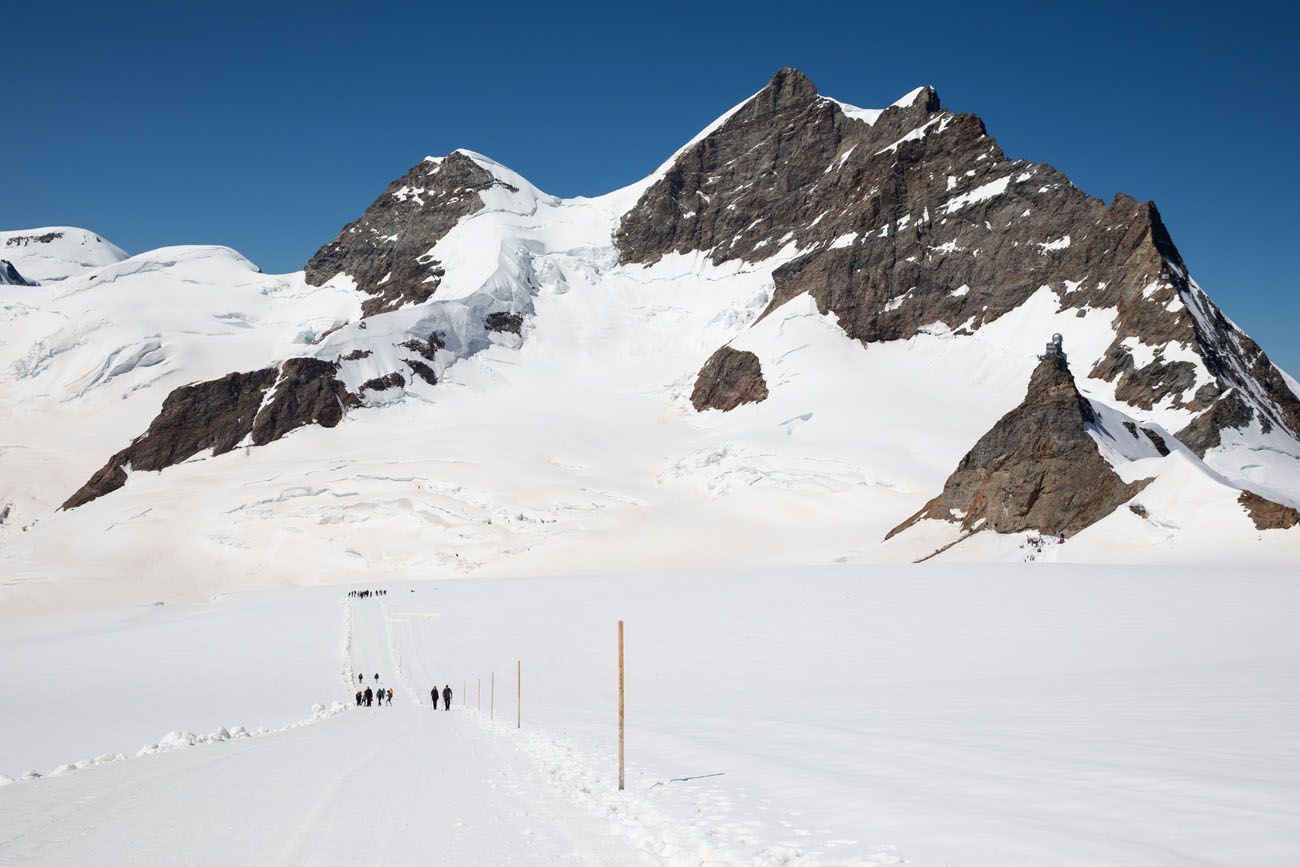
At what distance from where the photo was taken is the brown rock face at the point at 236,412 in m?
105

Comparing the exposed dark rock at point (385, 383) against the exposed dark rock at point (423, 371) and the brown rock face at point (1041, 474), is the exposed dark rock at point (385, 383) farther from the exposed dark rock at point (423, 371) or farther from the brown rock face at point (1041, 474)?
the brown rock face at point (1041, 474)

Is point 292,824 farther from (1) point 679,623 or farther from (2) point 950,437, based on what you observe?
(2) point 950,437

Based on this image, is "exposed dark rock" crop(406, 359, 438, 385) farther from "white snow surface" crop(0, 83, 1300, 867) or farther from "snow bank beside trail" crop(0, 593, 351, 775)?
"snow bank beside trail" crop(0, 593, 351, 775)

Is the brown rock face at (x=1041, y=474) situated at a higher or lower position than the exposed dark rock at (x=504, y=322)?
lower

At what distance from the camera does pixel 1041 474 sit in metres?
50.1

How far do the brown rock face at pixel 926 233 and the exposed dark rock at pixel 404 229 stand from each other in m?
35.5

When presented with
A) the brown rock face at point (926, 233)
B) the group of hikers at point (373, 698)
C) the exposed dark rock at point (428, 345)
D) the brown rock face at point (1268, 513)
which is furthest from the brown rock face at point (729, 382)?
the group of hikers at point (373, 698)

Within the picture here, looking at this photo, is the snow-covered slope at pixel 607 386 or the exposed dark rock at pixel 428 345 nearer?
the snow-covered slope at pixel 607 386

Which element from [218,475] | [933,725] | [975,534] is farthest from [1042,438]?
[218,475]

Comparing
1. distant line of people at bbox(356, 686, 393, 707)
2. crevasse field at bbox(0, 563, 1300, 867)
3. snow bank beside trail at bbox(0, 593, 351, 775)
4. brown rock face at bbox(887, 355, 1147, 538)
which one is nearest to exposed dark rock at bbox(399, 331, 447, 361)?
snow bank beside trail at bbox(0, 593, 351, 775)

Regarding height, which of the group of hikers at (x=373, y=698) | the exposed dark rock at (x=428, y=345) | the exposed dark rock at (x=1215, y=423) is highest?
the exposed dark rock at (x=428, y=345)

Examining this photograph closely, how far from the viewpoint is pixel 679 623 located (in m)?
35.3

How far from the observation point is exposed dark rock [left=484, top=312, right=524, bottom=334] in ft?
447

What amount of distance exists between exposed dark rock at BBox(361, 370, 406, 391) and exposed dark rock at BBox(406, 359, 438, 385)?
264 centimetres
